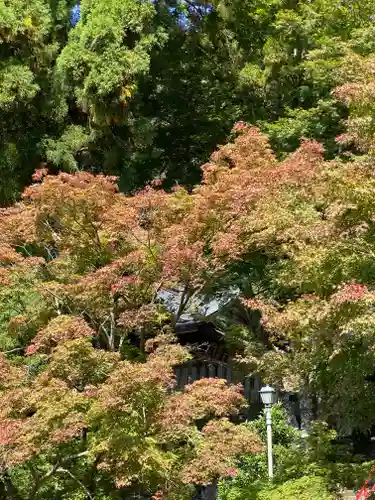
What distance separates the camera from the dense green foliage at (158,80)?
1481 centimetres

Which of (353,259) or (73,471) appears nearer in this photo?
(353,259)

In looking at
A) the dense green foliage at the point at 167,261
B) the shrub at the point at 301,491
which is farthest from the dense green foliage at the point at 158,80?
the shrub at the point at 301,491

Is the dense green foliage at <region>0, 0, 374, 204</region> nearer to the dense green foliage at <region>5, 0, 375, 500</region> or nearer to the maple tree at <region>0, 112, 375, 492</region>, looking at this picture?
the dense green foliage at <region>5, 0, 375, 500</region>

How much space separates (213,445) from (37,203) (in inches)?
219

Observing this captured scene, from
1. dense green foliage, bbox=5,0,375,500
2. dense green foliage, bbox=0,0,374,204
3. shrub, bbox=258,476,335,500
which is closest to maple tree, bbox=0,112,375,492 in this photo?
dense green foliage, bbox=5,0,375,500

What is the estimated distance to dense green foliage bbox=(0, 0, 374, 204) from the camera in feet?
48.6

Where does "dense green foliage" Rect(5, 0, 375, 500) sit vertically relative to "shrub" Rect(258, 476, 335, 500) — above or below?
above

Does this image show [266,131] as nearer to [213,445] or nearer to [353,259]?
[353,259]

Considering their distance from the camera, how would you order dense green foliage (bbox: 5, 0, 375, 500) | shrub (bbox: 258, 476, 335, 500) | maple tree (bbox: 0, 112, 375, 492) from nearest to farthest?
shrub (bbox: 258, 476, 335, 500)
maple tree (bbox: 0, 112, 375, 492)
dense green foliage (bbox: 5, 0, 375, 500)

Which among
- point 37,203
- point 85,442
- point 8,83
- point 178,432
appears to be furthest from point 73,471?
point 8,83

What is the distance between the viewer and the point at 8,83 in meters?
14.6

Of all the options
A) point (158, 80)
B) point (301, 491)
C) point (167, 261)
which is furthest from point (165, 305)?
point (158, 80)

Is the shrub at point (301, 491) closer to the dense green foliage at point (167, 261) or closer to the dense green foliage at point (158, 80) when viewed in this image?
the dense green foliage at point (167, 261)

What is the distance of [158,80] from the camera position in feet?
66.2
